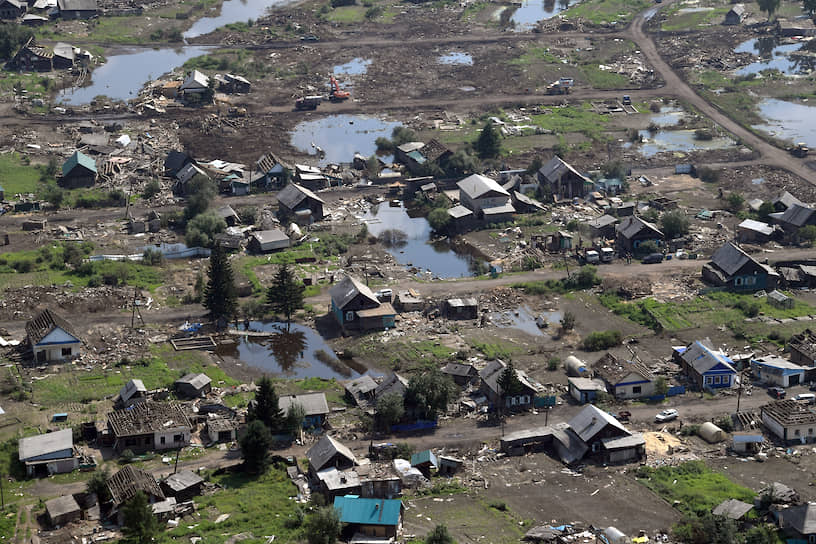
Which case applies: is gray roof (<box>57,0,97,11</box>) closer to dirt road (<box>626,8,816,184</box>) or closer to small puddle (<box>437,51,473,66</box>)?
small puddle (<box>437,51,473,66</box>)

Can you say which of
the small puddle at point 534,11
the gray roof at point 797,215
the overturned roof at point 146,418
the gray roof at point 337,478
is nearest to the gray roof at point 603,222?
the gray roof at point 797,215

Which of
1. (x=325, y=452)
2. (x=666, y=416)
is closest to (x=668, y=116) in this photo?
(x=666, y=416)

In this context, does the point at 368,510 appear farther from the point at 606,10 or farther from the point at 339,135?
the point at 606,10

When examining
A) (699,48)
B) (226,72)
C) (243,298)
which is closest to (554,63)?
(699,48)

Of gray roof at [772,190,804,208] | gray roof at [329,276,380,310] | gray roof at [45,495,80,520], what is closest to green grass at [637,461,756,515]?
gray roof at [329,276,380,310]

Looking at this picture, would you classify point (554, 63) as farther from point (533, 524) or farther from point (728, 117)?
point (533, 524)
